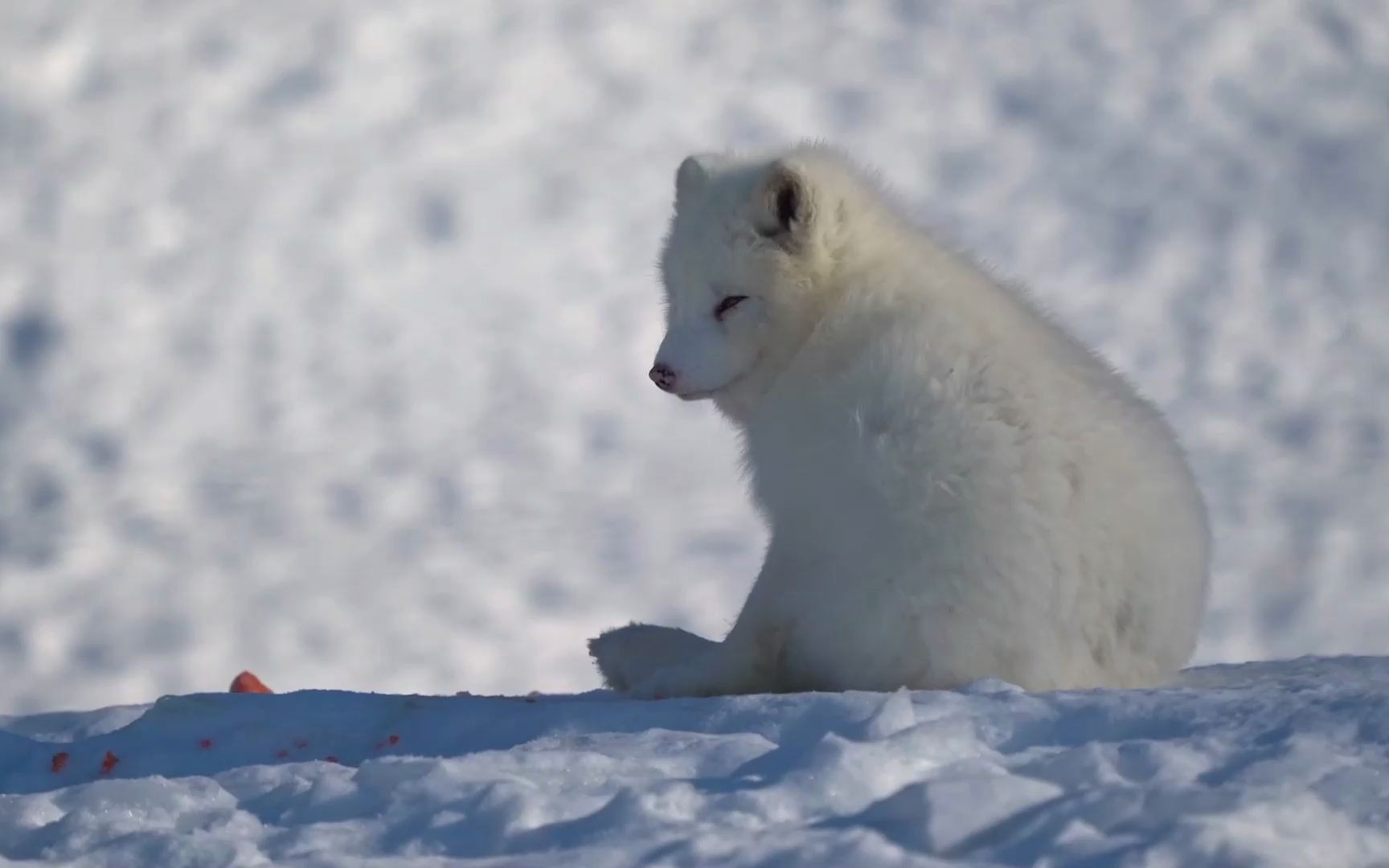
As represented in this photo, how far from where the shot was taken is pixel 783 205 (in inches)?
178

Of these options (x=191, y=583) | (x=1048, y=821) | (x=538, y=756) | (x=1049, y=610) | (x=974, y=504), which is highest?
(x=191, y=583)

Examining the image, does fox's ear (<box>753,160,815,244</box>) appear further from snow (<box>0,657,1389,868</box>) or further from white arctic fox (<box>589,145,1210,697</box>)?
snow (<box>0,657,1389,868</box>)

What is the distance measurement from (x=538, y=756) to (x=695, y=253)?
1849 mm

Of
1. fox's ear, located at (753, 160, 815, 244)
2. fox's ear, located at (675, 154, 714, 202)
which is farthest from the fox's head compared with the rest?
fox's ear, located at (675, 154, 714, 202)

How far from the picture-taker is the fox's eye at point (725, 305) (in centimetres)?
460

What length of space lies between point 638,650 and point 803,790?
5.15 ft

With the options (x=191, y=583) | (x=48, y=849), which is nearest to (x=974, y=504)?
(x=48, y=849)

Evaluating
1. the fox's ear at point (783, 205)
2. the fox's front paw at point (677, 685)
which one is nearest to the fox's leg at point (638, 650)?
the fox's front paw at point (677, 685)

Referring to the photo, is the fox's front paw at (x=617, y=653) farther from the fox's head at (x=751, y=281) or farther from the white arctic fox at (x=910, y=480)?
the fox's head at (x=751, y=281)

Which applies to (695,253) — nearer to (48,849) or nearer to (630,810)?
(630,810)

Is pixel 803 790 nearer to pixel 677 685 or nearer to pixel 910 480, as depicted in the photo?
pixel 910 480

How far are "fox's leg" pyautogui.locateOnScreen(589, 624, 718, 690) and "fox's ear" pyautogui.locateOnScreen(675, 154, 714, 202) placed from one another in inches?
54.1

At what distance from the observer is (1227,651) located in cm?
934

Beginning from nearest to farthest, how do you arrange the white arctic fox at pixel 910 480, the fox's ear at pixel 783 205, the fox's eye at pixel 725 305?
the white arctic fox at pixel 910 480, the fox's ear at pixel 783 205, the fox's eye at pixel 725 305
